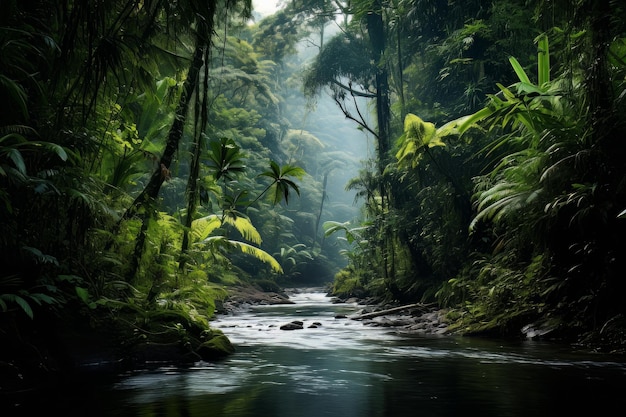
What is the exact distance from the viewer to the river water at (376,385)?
3.35 meters

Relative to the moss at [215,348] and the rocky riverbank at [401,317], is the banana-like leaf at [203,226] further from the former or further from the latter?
the moss at [215,348]

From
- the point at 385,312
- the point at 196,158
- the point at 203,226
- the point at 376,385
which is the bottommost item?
the point at 376,385

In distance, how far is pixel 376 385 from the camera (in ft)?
13.8

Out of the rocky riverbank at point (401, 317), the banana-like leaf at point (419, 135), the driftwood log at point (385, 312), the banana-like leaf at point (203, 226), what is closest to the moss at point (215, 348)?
the rocky riverbank at point (401, 317)

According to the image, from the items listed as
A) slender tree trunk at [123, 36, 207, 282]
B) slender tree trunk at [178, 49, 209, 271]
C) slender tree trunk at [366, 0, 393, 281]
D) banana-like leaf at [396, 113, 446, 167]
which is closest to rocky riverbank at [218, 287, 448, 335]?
slender tree trunk at [366, 0, 393, 281]

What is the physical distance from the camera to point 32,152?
412 centimetres

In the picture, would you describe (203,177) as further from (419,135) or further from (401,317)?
(401,317)

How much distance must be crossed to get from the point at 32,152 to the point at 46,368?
5.73ft

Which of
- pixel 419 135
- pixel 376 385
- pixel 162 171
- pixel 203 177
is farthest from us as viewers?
pixel 419 135

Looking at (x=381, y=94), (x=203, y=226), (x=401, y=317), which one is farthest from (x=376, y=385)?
(x=381, y=94)

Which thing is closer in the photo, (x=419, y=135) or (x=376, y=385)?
(x=376, y=385)

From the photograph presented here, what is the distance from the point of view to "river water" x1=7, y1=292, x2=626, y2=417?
3.35m

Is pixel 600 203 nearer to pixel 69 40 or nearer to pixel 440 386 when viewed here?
pixel 440 386

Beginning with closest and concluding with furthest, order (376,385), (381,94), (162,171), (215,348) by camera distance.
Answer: (376,385) → (215,348) → (162,171) → (381,94)
